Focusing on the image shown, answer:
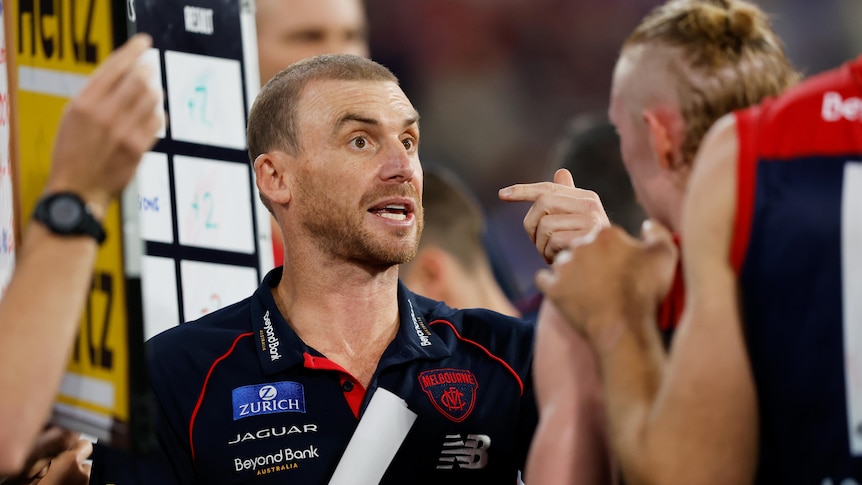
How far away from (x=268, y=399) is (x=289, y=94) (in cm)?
96

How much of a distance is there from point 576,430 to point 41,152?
128 cm

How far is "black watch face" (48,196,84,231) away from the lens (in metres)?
2.00

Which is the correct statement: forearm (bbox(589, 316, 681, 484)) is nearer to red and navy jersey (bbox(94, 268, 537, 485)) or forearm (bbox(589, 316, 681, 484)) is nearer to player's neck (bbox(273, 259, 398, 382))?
red and navy jersey (bbox(94, 268, 537, 485))

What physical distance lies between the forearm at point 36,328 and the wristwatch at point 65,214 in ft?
0.06

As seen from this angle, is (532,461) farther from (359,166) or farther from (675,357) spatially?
(359,166)

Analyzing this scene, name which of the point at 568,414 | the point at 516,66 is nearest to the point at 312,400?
the point at 568,414

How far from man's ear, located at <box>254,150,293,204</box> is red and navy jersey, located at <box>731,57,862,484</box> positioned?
1.67 meters

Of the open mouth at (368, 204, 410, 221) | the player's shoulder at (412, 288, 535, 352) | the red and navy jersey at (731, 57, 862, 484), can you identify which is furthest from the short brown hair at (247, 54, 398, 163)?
the red and navy jersey at (731, 57, 862, 484)

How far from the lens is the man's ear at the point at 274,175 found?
10.8ft

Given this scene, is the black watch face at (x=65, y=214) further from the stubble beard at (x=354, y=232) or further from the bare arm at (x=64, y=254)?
the stubble beard at (x=354, y=232)

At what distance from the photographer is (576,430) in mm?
2277

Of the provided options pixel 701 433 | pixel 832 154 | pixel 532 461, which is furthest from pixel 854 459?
pixel 532 461

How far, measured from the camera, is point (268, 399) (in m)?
2.91

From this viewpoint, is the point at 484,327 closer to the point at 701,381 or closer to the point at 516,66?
the point at 701,381
